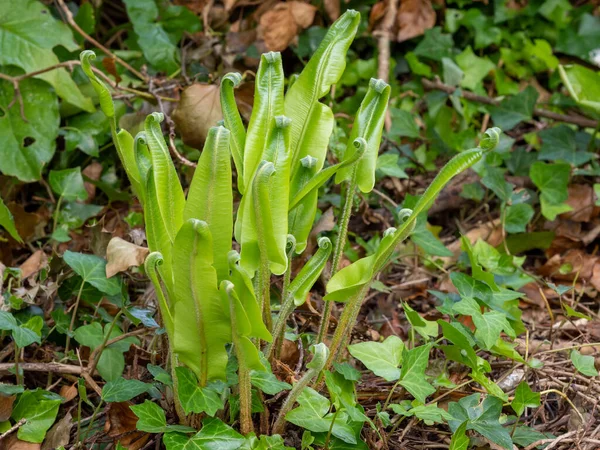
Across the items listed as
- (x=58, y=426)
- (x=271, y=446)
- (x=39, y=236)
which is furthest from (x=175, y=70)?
(x=271, y=446)

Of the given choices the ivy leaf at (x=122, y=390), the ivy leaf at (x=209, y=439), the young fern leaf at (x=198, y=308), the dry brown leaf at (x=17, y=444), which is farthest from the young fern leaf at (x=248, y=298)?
the dry brown leaf at (x=17, y=444)

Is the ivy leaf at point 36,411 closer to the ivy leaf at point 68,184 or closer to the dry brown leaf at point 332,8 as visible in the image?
the ivy leaf at point 68,184

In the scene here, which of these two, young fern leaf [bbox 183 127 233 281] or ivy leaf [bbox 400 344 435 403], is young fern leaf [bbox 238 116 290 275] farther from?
ivy leaf [bbox 400 344 435 403]

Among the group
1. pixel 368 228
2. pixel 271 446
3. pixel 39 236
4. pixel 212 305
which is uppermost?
pixel 212 305

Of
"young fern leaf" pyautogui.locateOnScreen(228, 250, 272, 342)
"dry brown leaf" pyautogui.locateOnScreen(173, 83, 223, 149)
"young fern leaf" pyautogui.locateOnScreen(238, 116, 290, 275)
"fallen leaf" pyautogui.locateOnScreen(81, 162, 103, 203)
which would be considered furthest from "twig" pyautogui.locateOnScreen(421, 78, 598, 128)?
"young fern leaf" pyautogui.locateOnScreen(228, 250, 272, 342)

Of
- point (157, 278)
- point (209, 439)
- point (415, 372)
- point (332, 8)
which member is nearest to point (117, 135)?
point (157, 278)

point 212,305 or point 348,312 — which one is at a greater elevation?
point 212,305

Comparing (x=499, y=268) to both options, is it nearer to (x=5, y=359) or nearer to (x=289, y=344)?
(x=289, y=344)
